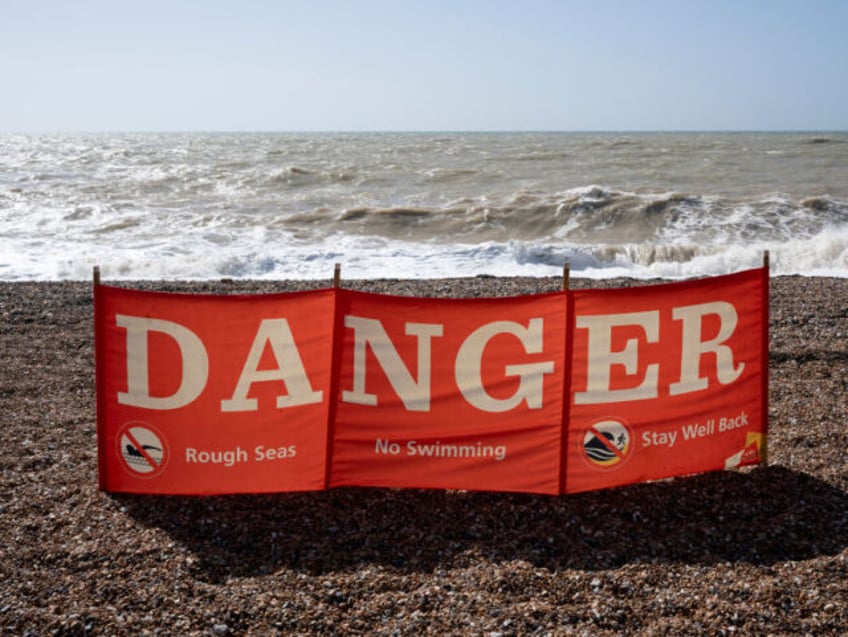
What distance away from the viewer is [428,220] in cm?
2228

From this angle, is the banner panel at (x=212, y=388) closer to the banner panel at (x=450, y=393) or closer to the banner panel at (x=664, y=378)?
the banner panel at (x=450, y=393)

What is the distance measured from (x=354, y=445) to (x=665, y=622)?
1.93 meters

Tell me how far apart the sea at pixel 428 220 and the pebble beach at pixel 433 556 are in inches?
403

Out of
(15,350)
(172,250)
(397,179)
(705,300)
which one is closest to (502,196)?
(397,179)

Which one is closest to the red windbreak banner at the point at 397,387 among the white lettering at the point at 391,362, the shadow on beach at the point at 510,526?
the white lettering at the point at 391,362

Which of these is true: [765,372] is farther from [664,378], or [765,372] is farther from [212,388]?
[212,388]

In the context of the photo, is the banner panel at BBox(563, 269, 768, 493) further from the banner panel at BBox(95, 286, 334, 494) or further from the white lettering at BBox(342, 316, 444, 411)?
the banner panel at BBox(95, 286, 334, 494)

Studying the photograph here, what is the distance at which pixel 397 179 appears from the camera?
3356 cm

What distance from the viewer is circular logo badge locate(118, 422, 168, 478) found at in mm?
4508

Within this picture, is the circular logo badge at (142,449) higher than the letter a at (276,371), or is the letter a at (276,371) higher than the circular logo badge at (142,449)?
the letter a at (276,371)

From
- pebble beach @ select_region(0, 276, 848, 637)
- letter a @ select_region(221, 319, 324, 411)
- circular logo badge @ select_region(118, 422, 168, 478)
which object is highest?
letter a @ select_region(221, 319, 324, 411)

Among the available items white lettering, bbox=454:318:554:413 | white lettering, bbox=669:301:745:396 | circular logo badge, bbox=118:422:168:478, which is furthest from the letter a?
white lettering, bbox=669:301:745:396

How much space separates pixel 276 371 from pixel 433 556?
132 cm

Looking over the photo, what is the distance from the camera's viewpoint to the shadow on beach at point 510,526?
13.3 feet
